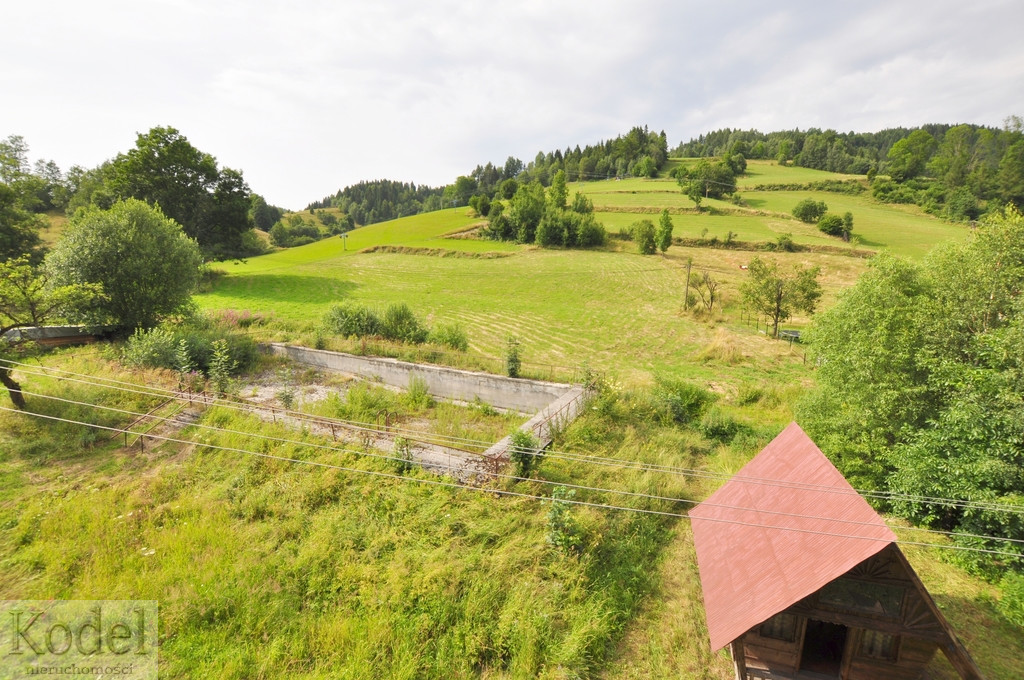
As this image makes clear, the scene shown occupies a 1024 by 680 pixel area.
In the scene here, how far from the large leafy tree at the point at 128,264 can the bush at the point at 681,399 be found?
25157 mm

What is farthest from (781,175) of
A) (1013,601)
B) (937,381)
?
(1013,601)

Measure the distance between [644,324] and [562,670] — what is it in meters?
27.9

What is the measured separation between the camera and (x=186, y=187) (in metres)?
38.6

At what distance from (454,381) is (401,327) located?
A: 6474 mm

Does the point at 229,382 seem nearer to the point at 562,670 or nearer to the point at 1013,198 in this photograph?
the point at 562,670

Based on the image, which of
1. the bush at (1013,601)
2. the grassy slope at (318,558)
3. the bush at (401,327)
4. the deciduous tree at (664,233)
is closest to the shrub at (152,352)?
the grassy slope at (318,558)

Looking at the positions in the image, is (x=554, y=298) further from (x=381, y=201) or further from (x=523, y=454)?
(x=381, y=201)

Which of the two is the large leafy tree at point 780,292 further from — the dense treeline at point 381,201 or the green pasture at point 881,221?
the dense treeline at point 381,201

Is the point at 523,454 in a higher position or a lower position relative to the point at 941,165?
lower

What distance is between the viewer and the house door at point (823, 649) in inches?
275

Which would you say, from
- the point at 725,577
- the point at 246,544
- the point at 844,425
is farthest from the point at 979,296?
the point at 246,544

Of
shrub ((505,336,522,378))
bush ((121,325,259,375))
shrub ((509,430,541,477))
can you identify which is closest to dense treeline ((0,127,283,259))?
bush ((121,325,259,375))

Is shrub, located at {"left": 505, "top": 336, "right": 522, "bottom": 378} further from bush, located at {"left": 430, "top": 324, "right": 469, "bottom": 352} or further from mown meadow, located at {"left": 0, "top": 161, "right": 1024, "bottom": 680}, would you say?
bush, located at {"left": 430, "top": 324, "right": 469, "bottom": 352}

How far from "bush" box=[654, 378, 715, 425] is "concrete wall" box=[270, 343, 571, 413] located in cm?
425
